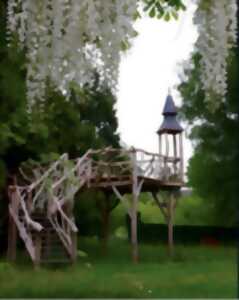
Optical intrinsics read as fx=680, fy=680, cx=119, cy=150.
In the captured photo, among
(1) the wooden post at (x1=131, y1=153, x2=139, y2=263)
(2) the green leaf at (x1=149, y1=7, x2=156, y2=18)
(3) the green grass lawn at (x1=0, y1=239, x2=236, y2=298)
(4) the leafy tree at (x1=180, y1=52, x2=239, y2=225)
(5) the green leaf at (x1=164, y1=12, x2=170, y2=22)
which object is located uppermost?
(4) the leafy tree at (x1=180, y1=52, x2=239, y2=225)

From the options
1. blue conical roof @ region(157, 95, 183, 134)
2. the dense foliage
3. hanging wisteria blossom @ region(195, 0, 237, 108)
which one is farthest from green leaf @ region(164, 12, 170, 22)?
blue conical roof @ region(157, 95, 183, 134)

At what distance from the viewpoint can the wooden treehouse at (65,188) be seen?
34.7 ft

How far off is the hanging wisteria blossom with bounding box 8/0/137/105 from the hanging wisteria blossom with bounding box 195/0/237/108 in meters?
0.17

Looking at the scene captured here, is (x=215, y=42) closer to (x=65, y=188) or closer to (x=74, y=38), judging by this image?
(x=74, y=38)

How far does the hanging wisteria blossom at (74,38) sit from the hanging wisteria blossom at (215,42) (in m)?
0.17

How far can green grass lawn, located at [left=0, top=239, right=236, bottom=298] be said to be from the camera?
7.44 m

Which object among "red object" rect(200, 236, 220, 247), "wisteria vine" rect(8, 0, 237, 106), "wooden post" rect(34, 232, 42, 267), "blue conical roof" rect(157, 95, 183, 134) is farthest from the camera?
"red object" rect(200, 236, 220, 247)

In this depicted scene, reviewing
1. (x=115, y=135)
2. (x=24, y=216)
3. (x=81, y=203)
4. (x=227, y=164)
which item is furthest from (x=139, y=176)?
(x=227, y=164)

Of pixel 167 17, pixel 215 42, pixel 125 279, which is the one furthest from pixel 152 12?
Answer: pixel 125 279

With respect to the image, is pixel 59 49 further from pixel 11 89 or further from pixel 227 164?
pixel 227 164

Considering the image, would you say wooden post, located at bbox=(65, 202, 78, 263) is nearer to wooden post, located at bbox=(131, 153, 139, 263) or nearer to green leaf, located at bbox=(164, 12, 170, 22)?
wooden post, located at bbox=(131, 153, 139, 263)

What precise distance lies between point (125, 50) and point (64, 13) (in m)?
0.52

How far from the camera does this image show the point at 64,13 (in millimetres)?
1630

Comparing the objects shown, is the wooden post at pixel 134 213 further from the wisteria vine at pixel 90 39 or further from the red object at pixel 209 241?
the wisteria vine at pixel 90 39
